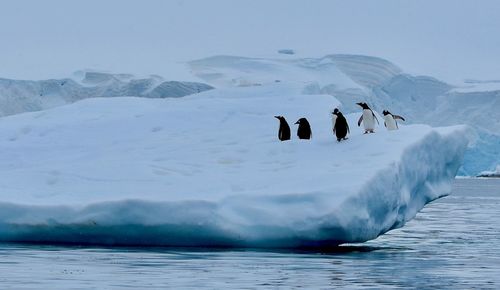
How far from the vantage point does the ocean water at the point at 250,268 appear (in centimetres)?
1012

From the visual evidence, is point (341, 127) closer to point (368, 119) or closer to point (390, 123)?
point (368, 119)

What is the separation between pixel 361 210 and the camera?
13688 mm

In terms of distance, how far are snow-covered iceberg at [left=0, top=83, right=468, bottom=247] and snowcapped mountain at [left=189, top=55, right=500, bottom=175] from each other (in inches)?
1373

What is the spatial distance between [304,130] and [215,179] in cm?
291

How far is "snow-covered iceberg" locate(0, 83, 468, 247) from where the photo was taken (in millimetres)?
13641

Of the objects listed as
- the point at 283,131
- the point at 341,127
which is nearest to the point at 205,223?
the point at 341,127

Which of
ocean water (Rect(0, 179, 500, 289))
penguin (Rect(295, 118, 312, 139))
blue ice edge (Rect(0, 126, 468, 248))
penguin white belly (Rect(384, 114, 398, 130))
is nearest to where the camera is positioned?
ocean water (Rect(0, 179, 500, 289))

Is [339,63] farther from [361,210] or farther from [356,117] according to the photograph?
[361,210]

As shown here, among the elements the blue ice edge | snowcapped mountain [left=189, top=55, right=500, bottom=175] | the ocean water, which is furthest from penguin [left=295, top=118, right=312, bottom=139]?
snowcapped mountain [left=189, top=55, right=500, bottom=175]

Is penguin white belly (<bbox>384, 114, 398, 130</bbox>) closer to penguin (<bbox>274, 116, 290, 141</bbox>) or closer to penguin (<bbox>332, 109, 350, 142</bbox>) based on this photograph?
penguin (<bbox>274, 116, 290, 141</bbox>)

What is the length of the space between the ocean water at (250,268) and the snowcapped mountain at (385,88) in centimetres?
3901

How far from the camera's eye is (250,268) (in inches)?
456

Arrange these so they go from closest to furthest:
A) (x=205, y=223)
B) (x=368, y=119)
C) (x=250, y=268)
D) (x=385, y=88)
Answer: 1. (x=250, y=268)
2. (x=205, y=223)
3. (x=368, y=119)
4. (x=385, y=88)

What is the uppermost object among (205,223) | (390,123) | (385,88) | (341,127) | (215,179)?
(385,88)
